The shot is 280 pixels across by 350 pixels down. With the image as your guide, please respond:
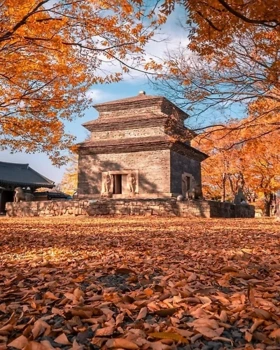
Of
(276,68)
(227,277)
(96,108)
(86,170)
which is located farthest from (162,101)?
(227,277)

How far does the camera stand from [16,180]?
3353 cm

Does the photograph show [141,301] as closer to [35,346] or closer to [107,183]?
[35,346]

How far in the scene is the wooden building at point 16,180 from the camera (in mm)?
32688

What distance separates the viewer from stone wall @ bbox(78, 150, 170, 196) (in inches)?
807

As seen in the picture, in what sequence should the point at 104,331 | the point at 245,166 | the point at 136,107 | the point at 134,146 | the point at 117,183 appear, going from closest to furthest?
the point at 104,331, the point at 134,146, the point at 117,183, the point at 136,107, the point at 245,166

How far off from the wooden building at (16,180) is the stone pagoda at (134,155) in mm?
13330

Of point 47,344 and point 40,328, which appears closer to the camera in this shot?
point 47,344

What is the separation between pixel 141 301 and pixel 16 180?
3322 cm

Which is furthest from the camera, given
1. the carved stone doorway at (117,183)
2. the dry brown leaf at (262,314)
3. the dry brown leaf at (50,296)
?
the carved stone doorway at (117,183)

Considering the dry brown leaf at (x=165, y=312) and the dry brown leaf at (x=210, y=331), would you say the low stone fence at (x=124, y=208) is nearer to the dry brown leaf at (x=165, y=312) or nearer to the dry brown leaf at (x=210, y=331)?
the dry brown leaf at (x=165, y=312)

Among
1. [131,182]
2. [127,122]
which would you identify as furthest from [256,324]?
[127,122]

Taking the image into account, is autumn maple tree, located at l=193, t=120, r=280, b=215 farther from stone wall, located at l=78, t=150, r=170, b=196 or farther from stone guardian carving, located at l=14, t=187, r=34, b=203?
stone guardian carving, located at l=14, t=187, r=34, b=203

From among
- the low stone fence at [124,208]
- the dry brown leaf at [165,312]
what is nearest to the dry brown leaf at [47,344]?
the dry brown leaf at [165,312]

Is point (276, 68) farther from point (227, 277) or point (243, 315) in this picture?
point (243, 315)
